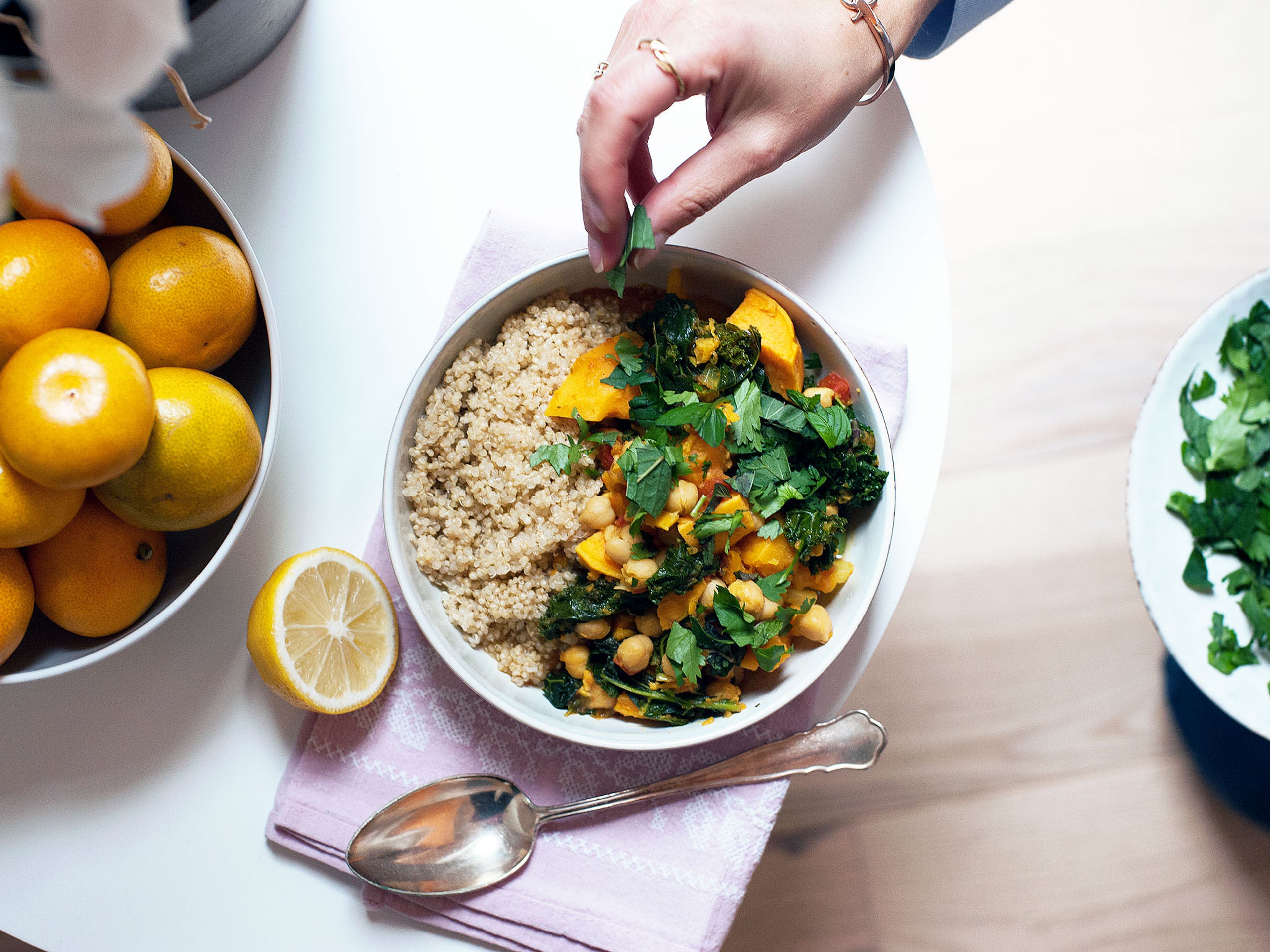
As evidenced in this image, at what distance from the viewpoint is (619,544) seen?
1158 mm

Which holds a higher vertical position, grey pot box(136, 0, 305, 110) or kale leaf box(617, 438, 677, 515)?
grey pot box(136, 0, 305, 110)

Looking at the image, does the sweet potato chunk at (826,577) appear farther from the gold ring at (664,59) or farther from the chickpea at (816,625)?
the gold ring at (664,59)

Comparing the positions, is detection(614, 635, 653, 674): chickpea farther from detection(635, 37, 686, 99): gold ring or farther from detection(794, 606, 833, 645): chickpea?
detection(635, 37, 686, 99): gold ring

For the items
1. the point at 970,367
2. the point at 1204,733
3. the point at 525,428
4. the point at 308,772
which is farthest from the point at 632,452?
the point at 1204,733

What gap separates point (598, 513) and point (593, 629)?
16 cm

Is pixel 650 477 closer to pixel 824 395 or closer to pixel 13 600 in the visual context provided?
pixel 824 395

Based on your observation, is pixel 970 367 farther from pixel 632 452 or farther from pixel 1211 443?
pixel 632 452

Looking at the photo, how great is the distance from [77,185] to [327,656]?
872mm

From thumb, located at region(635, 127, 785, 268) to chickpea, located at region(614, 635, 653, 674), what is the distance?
0.49 meters

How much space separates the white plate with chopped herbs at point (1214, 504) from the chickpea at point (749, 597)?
62 centimetres

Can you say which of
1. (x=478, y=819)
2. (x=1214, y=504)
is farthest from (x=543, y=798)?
(x=1214, y=504)

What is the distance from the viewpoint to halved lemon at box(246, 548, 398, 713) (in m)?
1.17

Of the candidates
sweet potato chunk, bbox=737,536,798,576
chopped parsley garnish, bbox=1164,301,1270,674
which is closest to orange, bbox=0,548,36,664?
sweet potato chunk, bbox=737,536,798,576

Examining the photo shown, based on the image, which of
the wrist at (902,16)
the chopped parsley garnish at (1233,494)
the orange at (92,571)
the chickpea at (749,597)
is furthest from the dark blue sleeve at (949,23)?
the orange at (92,571)
